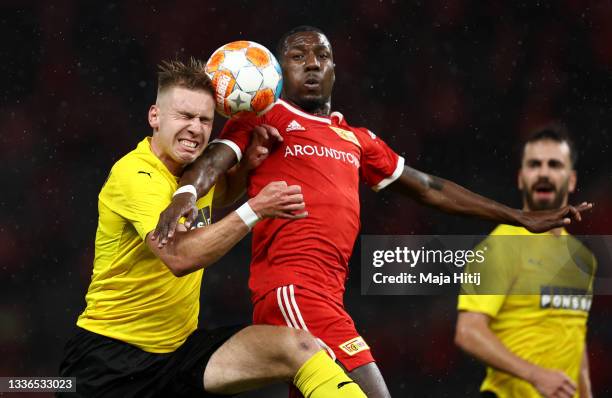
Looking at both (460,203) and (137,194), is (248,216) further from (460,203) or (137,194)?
(460,203)

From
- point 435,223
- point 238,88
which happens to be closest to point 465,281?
point 238,88

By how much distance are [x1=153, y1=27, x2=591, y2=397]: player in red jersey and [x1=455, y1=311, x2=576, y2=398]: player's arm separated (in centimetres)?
52

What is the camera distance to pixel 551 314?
4688mm

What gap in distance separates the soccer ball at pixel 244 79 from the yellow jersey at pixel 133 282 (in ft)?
1.34

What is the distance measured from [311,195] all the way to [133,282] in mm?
892

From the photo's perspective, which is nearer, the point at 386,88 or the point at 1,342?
the point at 1,342

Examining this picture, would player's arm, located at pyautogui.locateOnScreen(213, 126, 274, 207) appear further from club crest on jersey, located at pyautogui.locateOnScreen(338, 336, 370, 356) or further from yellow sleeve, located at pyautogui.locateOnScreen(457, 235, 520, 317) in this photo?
yellow sleeve, located at pyautogui.locateOnScreen(457, 235, 520, 317)

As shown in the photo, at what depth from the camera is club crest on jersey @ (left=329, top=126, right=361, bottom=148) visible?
462cm

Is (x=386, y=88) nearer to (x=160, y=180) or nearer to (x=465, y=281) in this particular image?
(x=465, y=281)

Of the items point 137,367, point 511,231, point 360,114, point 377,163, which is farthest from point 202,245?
point 360,114

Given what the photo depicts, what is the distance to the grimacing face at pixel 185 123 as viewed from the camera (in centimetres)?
407

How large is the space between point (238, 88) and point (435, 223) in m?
3.91

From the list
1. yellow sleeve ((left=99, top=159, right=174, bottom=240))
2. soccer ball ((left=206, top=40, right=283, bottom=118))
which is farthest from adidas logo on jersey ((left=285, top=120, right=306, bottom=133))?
yellow sleeve ((left=99, top=159, right=174, bottom=240))

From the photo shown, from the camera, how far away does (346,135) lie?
15.3 ft
